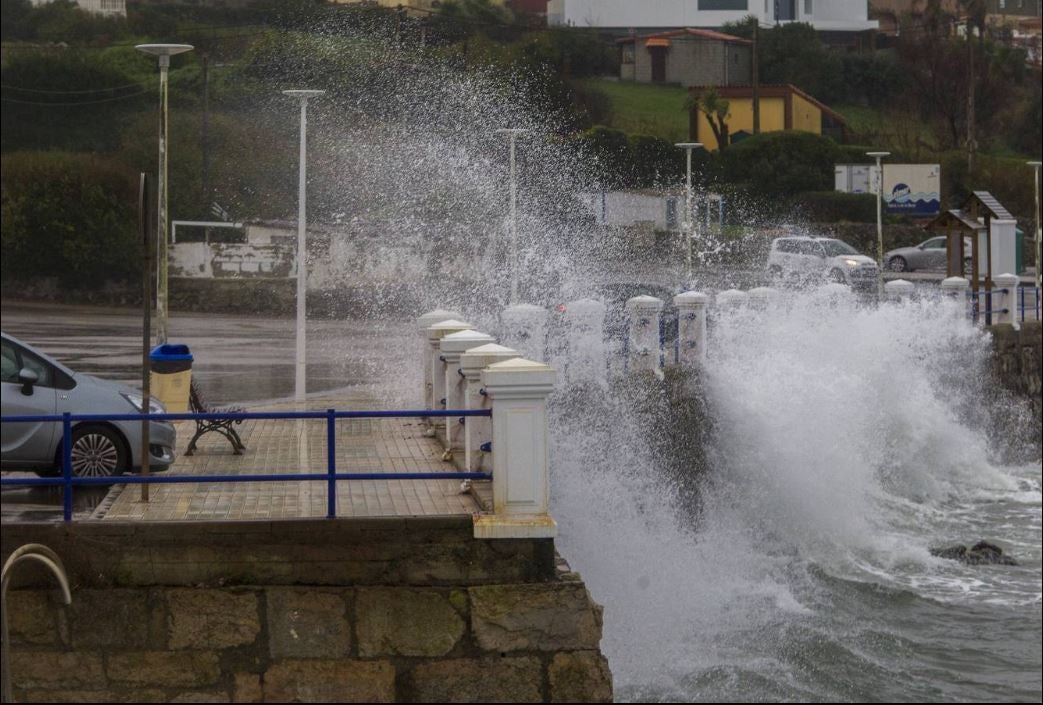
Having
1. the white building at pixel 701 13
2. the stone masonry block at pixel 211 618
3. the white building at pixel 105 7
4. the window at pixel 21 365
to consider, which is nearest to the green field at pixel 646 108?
the white building at pixel 701 13

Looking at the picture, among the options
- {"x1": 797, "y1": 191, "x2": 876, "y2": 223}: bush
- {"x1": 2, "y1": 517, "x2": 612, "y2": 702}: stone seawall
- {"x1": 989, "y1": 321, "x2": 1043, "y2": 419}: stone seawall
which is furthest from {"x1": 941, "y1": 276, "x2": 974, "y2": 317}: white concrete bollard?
{"x1": 2, "y1": 517, "x2": 612, "y2": 702}: stone seawall

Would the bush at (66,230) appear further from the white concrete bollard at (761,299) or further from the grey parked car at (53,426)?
the grey parked car at (53,426)

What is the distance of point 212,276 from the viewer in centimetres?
3906

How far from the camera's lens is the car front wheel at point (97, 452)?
10305 mm

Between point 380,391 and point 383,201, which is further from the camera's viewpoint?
point 383,201

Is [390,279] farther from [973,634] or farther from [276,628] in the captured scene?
[276,628]

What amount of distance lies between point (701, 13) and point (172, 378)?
56763mm

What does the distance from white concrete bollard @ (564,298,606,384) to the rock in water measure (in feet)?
17.7

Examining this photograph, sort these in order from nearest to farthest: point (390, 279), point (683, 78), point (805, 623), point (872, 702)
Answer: point (872, 702) < point (805, 623) < point (390, 279) < point (683, 78)

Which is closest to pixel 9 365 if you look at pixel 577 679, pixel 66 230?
pixel 577 679

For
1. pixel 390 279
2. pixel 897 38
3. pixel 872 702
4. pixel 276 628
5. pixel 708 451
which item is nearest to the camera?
pixel 276 628

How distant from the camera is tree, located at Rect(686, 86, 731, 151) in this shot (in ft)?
179

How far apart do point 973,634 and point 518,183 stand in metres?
24.6

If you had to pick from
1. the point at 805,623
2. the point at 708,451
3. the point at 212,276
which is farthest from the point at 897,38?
the point at 805,623
